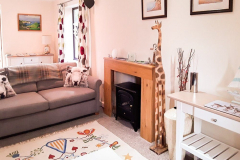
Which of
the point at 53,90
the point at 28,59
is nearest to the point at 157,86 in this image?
the point at 53,90

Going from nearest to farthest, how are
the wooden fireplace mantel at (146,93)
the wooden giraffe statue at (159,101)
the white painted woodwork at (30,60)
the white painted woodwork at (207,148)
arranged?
the white painted woodwork at (207,148)
the wooden giraffe statue at (159,101)
the wooden fireplace mantel at (146,93)
the white painted woodwork at (30,60)

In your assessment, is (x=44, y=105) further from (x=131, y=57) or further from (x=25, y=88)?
(x=131, y=57)

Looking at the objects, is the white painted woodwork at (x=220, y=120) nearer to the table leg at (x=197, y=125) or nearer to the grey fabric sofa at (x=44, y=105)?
the table leg at (x=197, y=125)

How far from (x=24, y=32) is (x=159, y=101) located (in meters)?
4.72

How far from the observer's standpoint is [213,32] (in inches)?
80.6

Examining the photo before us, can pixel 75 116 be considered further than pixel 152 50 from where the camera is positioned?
Yes

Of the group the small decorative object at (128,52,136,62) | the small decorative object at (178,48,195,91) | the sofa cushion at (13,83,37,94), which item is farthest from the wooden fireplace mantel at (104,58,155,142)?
the sofa cushion at (13,83,37,94)

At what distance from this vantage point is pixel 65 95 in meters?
3.24

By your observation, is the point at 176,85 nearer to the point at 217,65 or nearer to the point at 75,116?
the point at 217,65

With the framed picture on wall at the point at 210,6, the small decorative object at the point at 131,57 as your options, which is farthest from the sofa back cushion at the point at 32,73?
the framed picture on wall at the point at 210,6

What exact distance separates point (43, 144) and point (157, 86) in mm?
1650

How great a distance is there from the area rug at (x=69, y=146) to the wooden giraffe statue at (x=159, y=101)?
296 millimetres

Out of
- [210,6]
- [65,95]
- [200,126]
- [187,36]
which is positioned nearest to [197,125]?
[200,126]

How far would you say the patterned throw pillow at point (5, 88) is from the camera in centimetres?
305
